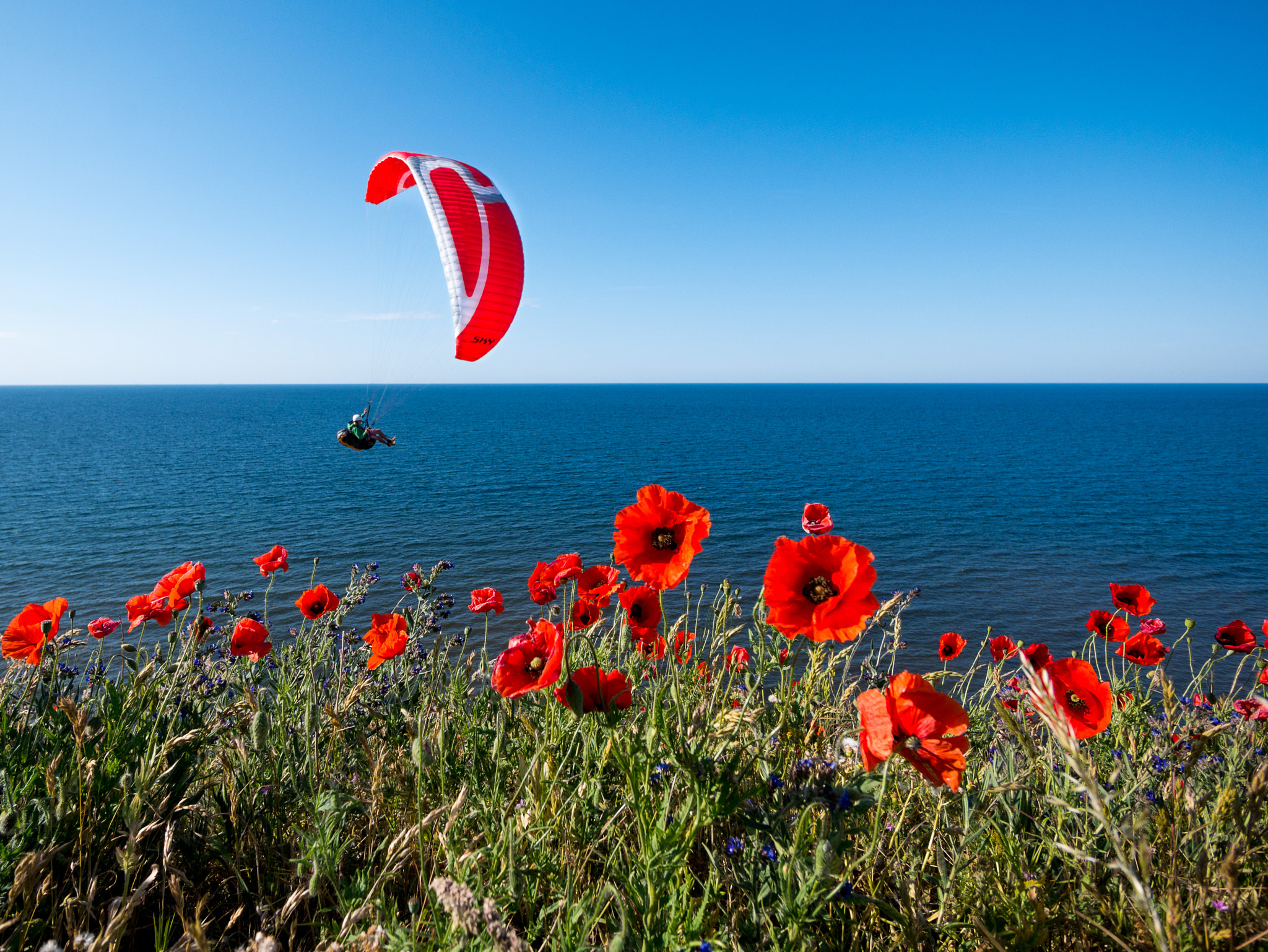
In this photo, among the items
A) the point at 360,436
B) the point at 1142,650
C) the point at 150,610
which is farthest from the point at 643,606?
the point at 360,436

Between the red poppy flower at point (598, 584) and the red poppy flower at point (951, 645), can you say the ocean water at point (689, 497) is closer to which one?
the red poppy flower at point (951, 645)

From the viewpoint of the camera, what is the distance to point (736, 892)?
1.73 metres

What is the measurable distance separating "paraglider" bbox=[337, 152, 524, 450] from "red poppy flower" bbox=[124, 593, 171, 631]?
5.49 m

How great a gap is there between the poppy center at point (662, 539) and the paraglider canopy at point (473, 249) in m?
6.25

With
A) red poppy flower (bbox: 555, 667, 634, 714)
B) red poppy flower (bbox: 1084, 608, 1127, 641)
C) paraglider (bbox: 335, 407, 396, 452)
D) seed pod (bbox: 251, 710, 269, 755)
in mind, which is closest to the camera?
red poppy flower (bbox: 555, 667, 634, 714)

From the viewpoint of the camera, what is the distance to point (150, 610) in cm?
234

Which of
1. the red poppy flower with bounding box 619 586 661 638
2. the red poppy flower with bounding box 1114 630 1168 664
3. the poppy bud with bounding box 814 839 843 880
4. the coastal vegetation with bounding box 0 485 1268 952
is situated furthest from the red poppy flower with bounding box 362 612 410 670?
the red poppy flower with bounding box 1114 630 1168 664

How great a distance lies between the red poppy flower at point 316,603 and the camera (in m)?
3.35

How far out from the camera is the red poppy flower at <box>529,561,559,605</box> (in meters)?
2.62

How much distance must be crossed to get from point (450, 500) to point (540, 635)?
27.5 meters

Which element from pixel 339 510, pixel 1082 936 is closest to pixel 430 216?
pixel 1082 936

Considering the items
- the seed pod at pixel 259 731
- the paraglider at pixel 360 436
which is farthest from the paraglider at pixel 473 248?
the seed pod at pixel 259 731

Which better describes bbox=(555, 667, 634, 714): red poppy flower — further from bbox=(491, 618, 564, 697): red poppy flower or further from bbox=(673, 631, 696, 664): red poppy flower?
bbox=(673, 631, 696, 664): red poppy flower

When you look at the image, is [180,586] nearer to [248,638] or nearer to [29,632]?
[248,638]
